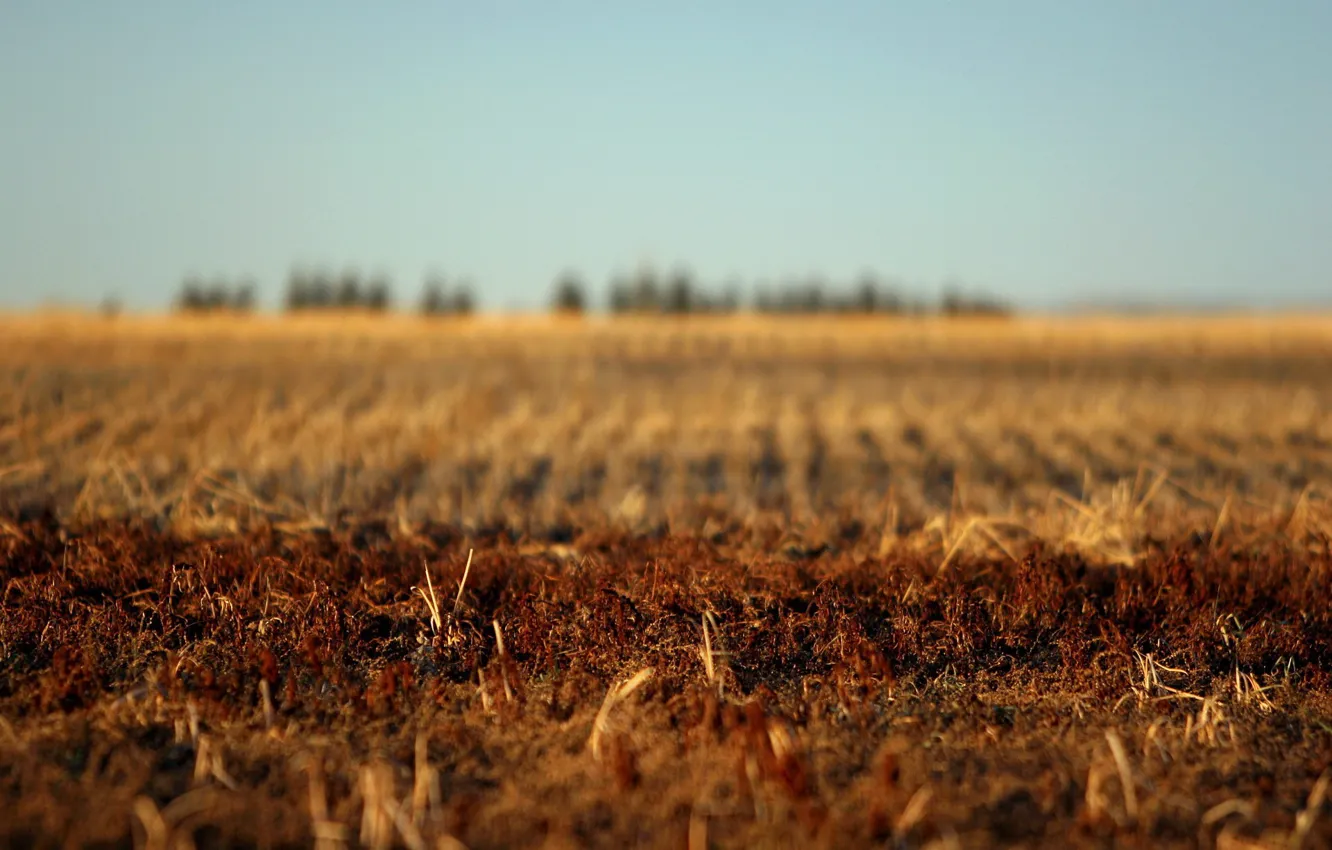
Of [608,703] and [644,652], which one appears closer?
[608,703]

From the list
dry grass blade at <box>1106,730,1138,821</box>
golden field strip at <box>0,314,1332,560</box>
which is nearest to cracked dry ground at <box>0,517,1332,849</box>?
dry grass blade at <box>1106,730,1138,821</box>

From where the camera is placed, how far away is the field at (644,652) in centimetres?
357

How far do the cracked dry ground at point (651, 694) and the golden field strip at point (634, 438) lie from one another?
0.91 m

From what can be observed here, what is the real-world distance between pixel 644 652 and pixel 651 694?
38 centimetres

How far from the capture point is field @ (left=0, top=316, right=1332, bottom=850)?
357cm

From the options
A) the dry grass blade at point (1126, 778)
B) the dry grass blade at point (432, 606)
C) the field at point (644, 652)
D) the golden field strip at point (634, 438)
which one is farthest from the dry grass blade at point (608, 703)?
the golden field strip at point (634, 438)

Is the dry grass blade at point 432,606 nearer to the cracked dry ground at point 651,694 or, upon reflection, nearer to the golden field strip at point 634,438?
the cracked dry ground at point 651,694

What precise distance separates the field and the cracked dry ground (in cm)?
2

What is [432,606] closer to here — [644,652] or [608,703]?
[644,652]

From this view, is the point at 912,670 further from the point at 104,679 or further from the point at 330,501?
the point at 330,501

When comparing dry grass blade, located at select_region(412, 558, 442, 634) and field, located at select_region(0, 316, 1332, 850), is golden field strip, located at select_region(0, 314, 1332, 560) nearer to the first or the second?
field, located at select_region(0, 316, 1332, 850)

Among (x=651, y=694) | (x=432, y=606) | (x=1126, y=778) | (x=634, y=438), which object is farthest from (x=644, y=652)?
(x=634, y=438)

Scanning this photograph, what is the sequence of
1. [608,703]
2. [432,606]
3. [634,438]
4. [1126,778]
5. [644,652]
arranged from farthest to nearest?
[634,438] → [432,606] → [644,652] → [608,703] → [1126,778]

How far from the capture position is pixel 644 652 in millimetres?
4910
